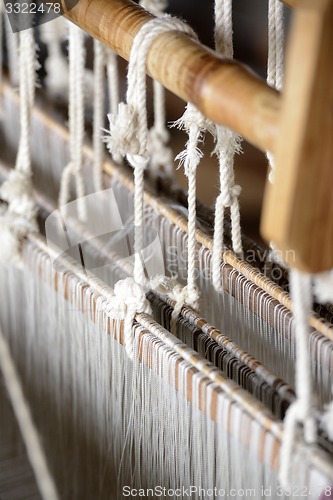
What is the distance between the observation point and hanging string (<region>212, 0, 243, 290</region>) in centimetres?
79

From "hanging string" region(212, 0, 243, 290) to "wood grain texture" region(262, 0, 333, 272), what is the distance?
28 cm

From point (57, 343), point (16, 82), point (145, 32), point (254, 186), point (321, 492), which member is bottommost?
point (254, 186)

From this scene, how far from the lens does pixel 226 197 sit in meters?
0.87

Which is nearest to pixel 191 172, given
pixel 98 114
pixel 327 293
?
pixel 327 293

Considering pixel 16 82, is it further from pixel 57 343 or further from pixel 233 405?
pixel 233 405

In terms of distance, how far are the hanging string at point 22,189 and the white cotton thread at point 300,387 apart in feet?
1.70

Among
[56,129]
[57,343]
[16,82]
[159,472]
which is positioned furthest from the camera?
[16,82]

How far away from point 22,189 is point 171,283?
0.31 meters

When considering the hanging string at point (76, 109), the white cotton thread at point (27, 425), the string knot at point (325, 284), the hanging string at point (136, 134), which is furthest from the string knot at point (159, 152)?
the string knot at point (325, 284)

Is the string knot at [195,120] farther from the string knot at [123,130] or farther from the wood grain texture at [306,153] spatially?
the wood grain texture at [306,153]

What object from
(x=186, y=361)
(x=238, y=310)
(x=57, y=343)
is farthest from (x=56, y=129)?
(x=186, y=361)

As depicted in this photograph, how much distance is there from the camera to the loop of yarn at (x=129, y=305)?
798 mm

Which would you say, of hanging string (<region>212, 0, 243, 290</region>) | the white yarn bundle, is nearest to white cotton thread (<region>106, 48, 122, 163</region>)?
the white yarn bundle

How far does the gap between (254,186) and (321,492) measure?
1329mm
